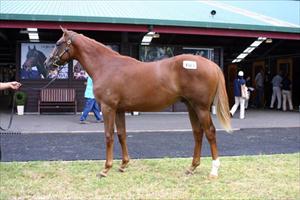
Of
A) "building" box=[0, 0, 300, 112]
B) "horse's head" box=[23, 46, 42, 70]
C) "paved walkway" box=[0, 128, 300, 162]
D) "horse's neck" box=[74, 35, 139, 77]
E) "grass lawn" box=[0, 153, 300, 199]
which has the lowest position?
"paved walkway" box=[0, 128, 300, 162]

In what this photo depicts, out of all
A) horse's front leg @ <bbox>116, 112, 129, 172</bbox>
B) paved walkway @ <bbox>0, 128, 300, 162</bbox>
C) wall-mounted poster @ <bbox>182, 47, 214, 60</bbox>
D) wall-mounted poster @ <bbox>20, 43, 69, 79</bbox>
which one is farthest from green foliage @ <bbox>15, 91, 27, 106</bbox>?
horse's front leg @ <bbox>116, 112, 129, 172</bbox>

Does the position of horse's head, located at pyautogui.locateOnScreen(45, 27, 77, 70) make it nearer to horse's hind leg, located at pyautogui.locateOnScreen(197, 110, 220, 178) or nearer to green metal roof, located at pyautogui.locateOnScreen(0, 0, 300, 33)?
horse's hind leg, located at pyautogui.locateOnScreen(197, 110, 220, 178)

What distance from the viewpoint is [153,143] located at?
32.3 ft

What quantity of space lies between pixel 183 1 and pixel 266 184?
1461 cm

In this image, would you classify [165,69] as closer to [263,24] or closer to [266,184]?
[266,184]

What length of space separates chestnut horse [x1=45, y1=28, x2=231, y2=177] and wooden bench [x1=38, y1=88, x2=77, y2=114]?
1047 centimetres

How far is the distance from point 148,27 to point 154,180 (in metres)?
8.86

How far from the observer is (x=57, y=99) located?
17.2m

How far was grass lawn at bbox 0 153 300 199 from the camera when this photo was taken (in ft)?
18.4

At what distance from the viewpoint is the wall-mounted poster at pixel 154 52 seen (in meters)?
17.9

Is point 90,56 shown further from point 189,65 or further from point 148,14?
point 148,14

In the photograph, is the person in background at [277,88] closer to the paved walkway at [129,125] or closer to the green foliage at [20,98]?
the paved walkway at [129,125]

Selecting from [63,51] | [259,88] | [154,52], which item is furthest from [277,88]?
[63,51]

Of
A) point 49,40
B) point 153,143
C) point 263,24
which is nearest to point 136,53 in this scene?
point 49,40
